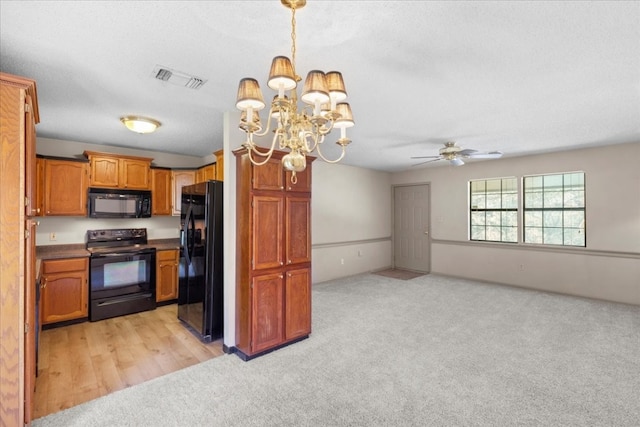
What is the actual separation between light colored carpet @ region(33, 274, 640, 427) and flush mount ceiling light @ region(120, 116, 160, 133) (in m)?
2.51

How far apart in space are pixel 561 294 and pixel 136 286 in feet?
21.7

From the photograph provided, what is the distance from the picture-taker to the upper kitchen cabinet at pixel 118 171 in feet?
13.8

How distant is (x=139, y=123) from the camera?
10.7 feet

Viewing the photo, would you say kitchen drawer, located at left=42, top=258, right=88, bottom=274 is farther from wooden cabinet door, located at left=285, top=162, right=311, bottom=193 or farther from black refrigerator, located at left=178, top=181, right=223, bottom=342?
wooden cabinet door, located at left=285, top=162, right=311, bottom=193

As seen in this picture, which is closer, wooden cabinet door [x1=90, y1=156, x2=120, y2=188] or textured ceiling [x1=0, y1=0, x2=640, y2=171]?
textured ceiling [x1=0, y1=0, x2=640, y2=171]

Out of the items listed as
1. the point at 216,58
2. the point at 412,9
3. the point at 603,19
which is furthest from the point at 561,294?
the point at 216,58

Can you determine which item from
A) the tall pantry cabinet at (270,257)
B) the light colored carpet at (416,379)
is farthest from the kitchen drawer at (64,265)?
the tall pantry cabinet at (270,257)

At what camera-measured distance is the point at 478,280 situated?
20.0 ft

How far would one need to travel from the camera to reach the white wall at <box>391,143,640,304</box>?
4.57m

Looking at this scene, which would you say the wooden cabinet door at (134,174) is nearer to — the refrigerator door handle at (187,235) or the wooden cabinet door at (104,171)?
the wooden cabinet door at (104,171)

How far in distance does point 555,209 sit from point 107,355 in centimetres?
676

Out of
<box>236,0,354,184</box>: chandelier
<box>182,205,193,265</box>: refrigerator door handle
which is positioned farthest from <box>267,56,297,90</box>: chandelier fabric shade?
<box>182,205,193,265</box>: refrigerator door handle

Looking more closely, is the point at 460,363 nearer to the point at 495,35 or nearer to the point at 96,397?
the point at 495,35

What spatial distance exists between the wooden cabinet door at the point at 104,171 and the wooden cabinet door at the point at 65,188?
0.10 m
